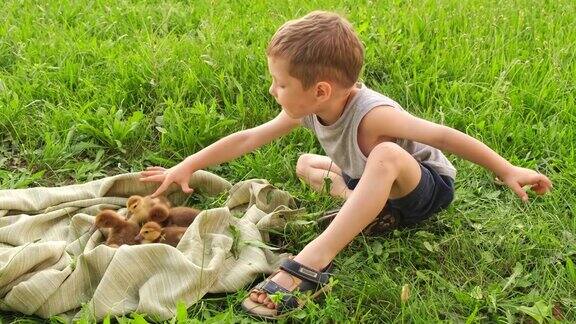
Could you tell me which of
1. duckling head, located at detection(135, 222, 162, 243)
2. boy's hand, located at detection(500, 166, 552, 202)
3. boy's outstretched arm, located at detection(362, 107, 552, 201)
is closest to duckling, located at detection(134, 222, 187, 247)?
duckling head, located at detection(135, 222, 162, 243)

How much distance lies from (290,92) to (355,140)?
1.09 ft

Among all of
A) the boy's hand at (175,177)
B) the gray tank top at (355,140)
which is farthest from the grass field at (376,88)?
the boy's hand at (175,177)

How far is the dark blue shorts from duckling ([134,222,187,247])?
0.74 meters

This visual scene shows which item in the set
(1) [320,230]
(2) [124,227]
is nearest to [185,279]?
(2) [124,227]

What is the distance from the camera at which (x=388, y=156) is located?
9.01ft

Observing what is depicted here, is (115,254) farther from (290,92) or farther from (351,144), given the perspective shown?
(351,144)

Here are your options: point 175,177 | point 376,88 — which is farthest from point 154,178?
point 376,88

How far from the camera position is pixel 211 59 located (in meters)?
4.24

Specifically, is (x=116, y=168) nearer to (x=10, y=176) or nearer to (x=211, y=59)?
(x=10, y=176)

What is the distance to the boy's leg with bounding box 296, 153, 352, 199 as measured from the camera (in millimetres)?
3365

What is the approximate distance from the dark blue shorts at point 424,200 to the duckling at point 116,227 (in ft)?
2.98

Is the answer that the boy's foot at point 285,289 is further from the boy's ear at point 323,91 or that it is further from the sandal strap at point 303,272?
the boy's ear at point 323,91

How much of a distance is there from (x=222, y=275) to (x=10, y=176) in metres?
1.26

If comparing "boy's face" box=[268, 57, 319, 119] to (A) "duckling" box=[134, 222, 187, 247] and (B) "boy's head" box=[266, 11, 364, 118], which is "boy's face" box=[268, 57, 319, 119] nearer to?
(B) "boy's head" box=[266, 11, 364, 118]
